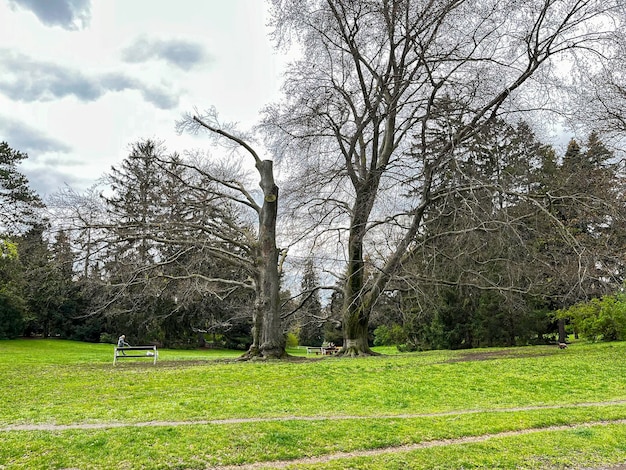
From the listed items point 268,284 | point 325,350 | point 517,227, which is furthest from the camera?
point 325,350

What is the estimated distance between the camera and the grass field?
5.25 metres

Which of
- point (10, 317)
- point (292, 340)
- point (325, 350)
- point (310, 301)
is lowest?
point (325, 350)

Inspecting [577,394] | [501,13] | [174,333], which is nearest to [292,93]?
[501,13]

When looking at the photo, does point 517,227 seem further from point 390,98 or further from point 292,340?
point 292,340

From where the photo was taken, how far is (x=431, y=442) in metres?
6.00

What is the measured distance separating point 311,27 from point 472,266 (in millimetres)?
10832

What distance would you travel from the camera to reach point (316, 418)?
7176 millimetres

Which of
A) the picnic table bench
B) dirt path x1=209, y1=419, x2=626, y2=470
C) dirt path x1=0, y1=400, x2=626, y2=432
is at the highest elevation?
dirt path x1=0, y1=400, x2=626, y2=432

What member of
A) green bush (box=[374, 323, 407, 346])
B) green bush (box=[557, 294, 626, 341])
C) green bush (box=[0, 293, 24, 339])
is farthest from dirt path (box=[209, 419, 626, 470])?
green bush (box=[0, 293, 24, 339])

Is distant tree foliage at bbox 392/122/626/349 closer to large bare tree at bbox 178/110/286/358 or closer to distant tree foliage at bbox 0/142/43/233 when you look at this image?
large bare tree at bbox 178/110/286/358

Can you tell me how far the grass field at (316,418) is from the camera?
5246mm

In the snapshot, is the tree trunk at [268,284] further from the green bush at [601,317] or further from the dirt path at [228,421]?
the green bush at [601,317]

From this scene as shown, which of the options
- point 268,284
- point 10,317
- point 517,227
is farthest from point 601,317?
point 10,317

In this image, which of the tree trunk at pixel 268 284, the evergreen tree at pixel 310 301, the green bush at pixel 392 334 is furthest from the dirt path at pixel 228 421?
the green bush at pixel 392 334
